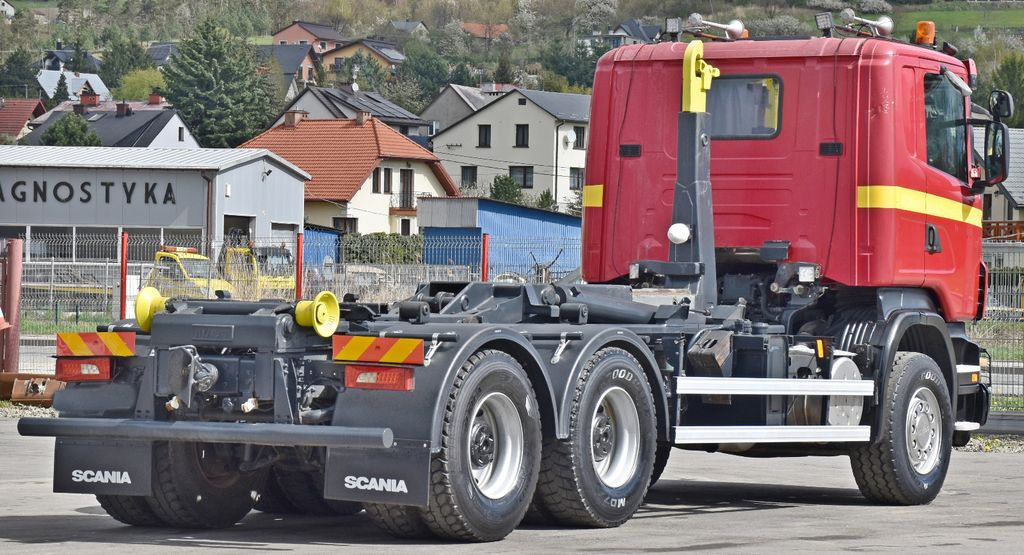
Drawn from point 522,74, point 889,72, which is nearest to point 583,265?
point 889,72

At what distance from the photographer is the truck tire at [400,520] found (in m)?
8.64

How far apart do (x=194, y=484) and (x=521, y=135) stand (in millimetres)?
92444

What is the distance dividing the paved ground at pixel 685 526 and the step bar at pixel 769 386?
774mm

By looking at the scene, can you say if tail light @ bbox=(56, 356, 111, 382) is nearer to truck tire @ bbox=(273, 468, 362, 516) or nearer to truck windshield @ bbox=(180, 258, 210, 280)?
truck tire @ bbox=(273, 468, 362, 516)

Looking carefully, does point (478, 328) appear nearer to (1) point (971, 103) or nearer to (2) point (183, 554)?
(2) point (183, 554)

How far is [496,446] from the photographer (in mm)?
9047

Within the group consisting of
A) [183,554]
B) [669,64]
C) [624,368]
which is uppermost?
[669,64]

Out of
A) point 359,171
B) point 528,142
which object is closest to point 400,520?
point 359,171

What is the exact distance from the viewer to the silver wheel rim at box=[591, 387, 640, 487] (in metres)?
9.70

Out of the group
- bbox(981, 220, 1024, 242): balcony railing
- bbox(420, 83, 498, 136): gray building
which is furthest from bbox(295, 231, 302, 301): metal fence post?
bbox(420, 83, 498, 136): gray building

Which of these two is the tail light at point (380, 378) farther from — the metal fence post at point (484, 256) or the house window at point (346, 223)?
the house window at point (346, 223)

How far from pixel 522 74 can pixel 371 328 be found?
188609mm

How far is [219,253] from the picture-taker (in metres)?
25.9

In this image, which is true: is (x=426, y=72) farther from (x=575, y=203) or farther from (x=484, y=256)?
(x=484, y=256)
